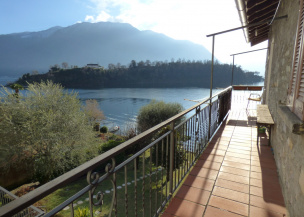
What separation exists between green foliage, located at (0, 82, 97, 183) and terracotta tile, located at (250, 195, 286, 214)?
13.7 meters

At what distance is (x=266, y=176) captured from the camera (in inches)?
99.9

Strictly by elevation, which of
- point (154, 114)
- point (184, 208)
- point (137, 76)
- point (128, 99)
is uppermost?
point (137, 76)

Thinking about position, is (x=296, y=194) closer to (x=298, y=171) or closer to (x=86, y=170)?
(x=298, y=171)

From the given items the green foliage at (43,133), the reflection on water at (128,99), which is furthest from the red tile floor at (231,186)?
the reflection on water at (128,99)

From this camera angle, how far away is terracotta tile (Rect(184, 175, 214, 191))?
2285 mm

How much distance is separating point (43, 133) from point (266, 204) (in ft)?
49.6

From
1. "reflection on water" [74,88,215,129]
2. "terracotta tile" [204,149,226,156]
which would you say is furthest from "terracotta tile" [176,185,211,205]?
"reflection on water" [74,88,215,129]

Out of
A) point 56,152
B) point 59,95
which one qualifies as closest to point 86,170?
point 56,152

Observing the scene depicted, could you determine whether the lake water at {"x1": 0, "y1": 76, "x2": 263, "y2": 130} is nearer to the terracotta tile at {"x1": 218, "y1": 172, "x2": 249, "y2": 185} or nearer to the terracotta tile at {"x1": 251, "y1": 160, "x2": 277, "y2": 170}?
the terracotta tile at {"x1": 251, "y1": 160, "x2": 277, "y2": 170}

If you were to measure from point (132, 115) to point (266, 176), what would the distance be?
139 ft

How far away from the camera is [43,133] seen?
45.3 ft

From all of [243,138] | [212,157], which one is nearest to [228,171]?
[212,157]

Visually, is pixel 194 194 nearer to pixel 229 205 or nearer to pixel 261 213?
pixel 229 205

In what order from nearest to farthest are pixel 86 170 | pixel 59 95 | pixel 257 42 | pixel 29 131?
pixel 86 170, pixel 257 42, pixel 29 131, pixel 59 95
